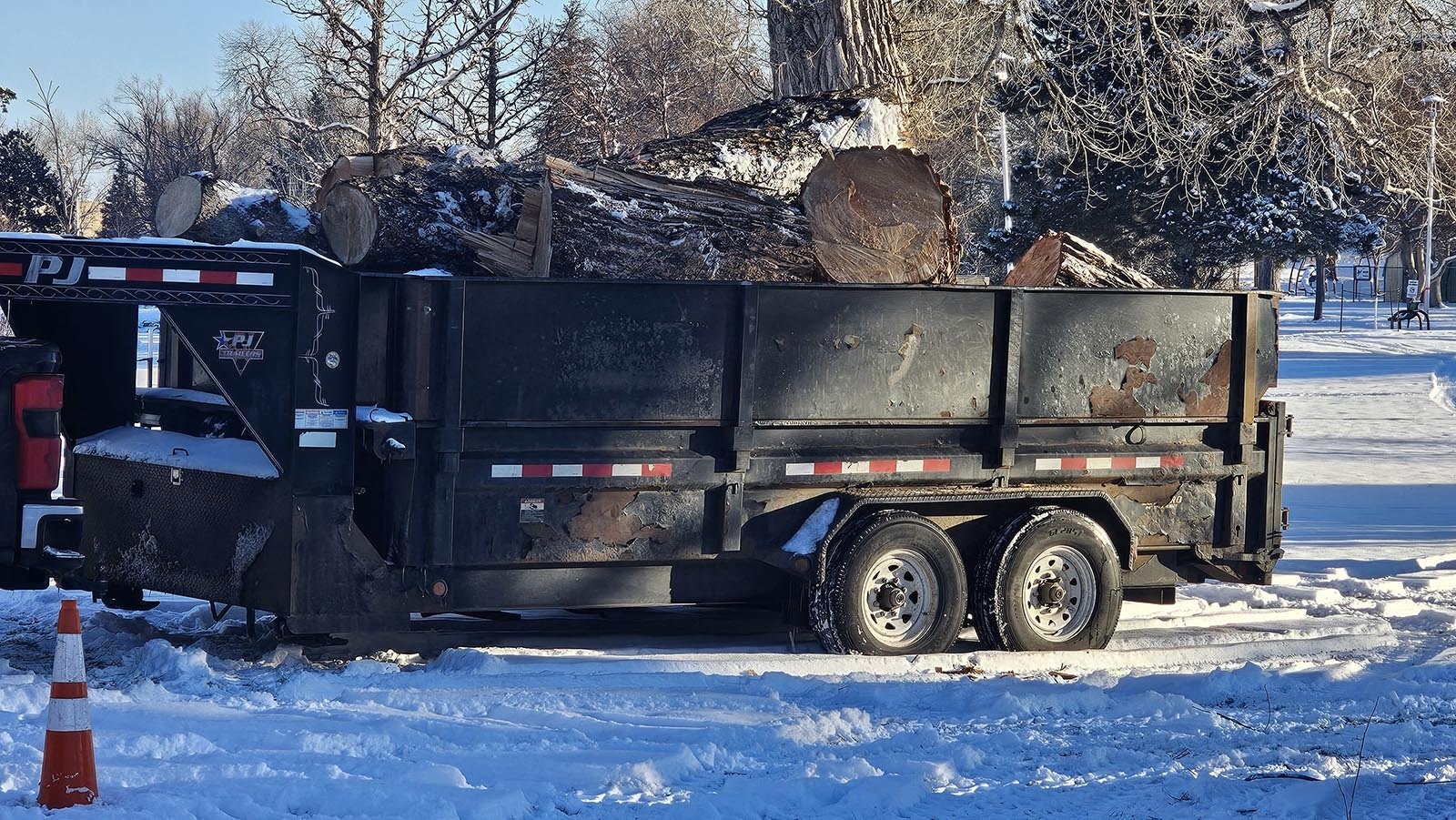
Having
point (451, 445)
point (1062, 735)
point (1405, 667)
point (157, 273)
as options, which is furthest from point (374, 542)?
point (1405, 667)

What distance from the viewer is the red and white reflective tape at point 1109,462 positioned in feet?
23.7

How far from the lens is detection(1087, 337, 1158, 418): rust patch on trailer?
23.9ft

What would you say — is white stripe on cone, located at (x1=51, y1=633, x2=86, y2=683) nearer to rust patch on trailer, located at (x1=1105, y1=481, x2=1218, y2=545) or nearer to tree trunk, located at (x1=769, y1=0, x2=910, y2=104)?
rust patch on trailer, located at (x1=1105, y1=481, x2=1218, y2=545)

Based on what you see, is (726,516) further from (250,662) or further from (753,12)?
(753,12)

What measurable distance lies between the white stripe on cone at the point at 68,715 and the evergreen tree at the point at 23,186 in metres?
33.3

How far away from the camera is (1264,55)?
47.2 feet

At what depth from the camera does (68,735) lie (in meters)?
4.42

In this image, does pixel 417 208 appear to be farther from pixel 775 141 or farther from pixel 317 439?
pixel 775 141

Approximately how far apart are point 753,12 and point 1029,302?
9.47 m

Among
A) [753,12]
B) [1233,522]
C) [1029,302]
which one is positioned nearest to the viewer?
[1029,302]

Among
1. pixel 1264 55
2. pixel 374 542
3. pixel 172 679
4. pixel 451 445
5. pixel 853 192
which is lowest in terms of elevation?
pixel 172 679

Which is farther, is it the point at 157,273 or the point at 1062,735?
the point at 157,273

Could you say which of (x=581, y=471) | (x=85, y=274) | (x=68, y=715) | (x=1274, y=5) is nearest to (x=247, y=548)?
(x=85, y=274)

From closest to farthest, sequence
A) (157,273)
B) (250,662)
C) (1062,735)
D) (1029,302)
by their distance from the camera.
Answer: (1062,735), (157,273), (250,662), (1029,302)
